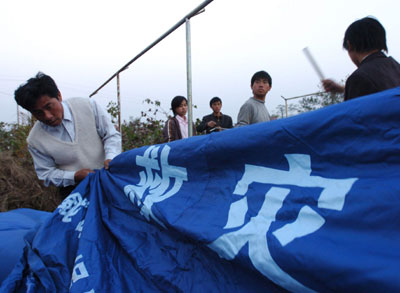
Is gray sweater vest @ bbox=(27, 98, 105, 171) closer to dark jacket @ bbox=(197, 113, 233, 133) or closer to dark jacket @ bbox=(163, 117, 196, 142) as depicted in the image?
dark jacket @ bbox=(163, 117, 196, 142)

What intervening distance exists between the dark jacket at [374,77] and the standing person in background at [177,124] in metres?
2.05

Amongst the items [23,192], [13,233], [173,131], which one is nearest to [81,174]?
[13,233]

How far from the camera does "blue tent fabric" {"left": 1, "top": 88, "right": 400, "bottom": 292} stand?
634 millimetres

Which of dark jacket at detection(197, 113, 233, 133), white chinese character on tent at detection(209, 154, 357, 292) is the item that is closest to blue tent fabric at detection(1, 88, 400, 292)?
white chinese character on tent at detection(209, 154, 357, 292)

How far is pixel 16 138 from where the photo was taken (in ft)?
16.4

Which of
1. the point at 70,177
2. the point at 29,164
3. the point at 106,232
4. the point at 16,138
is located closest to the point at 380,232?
the point at 106,232

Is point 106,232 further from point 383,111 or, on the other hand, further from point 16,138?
point 16,138

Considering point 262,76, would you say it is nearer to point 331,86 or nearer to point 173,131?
point 331,86

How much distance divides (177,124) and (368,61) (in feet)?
6.98

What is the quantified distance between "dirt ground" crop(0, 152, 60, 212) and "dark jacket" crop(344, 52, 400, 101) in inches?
108

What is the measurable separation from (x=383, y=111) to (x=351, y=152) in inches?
5.0

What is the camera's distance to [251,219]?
831mm

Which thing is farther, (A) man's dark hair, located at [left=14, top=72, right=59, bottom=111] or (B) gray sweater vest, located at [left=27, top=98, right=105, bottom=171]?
(B) gray sweater vest, located at [left=27, top=98, right=105, bottom=171]

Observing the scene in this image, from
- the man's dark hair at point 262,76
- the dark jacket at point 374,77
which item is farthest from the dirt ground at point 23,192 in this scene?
the dark jacket at point 374,77
